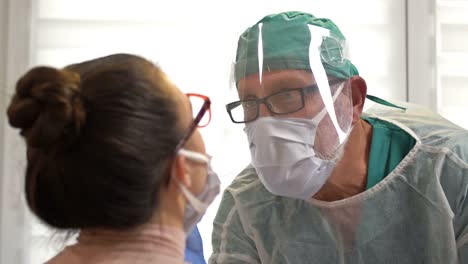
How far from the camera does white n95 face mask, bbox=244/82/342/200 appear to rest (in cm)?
121

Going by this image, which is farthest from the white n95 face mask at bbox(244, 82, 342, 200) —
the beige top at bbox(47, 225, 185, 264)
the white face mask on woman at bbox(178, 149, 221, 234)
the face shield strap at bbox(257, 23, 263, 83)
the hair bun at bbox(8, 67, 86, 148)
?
the hair bun at bbox(8, 67, 86, 148)

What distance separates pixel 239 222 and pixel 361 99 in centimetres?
42

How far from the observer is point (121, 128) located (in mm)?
796

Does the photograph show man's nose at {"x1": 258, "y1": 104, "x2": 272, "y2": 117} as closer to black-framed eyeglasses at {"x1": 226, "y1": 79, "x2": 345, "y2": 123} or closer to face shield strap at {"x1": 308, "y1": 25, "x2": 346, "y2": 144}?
black-framed eyeglasses at {"x1": 226, "y1": 79, "x2": 345, "y2": 123}

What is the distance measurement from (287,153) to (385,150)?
0.26 metres

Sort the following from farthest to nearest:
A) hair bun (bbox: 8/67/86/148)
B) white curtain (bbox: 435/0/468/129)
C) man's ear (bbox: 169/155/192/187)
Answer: white curtain (bbox: 435/0/468/129)
man's ear (bbox: 169/155/192/187)
hair bun (bbox: 8/67/86/148)

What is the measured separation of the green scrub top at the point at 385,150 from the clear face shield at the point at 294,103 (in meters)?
0.10

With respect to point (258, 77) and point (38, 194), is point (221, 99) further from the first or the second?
point (38, 194)

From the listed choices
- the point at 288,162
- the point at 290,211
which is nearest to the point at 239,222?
the point at 290,211

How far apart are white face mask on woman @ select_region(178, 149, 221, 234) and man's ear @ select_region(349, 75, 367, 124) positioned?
0.44m

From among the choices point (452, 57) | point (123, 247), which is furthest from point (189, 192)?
point (452, 57)

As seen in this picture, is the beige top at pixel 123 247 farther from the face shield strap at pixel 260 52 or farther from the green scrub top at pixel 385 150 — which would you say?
the green scrub top at pixel 385 150

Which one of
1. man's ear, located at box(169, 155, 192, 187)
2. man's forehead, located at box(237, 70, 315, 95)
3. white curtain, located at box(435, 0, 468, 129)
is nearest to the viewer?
man's ear, located at box(169, 155, 192, 187)

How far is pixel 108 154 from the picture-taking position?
0.79 meters
